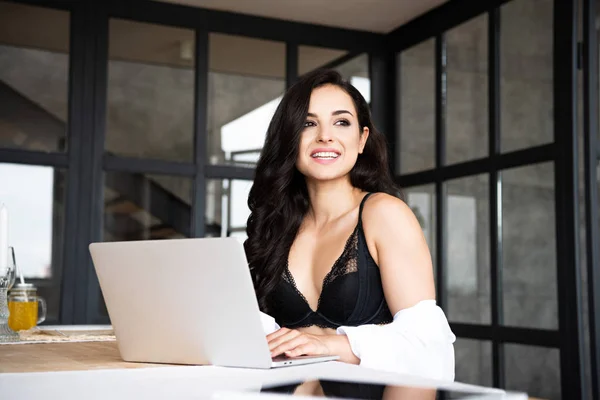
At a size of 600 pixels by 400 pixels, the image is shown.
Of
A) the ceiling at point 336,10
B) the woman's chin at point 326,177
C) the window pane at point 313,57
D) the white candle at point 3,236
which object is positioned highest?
the ceiling at point 336,10

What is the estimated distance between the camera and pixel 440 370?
63.7 inches

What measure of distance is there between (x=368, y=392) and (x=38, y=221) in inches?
134

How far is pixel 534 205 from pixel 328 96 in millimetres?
1662

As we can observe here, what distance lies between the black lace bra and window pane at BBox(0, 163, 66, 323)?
2.35 metres

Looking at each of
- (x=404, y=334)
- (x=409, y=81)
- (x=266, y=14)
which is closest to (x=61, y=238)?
(x=266, y=14)

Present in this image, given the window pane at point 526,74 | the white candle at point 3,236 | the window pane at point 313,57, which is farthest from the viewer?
the window pane at point 313,57

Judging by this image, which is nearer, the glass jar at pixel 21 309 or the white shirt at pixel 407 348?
the white shirt at pixel 407 348

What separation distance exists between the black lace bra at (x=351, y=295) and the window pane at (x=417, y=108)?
239 cm

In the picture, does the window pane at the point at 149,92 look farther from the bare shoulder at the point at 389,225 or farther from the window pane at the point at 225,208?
the bare shoulder at the point at 389,225

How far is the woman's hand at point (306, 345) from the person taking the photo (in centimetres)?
142

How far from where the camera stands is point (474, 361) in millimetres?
3936

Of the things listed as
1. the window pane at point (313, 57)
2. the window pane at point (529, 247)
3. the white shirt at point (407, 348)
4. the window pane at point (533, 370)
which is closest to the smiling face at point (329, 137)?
the white shirt at point (407, 348)

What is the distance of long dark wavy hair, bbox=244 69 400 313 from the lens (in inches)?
85.7

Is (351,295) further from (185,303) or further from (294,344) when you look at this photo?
(185,303)
